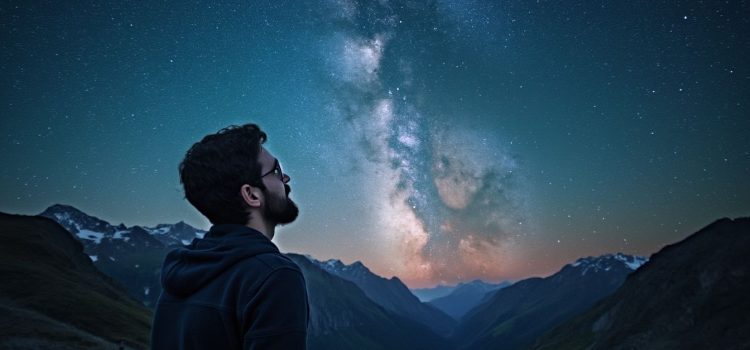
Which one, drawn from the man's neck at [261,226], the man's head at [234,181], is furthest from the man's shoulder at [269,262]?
the man's head at [234,181]

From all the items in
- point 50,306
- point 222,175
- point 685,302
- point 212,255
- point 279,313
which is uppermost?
point 50,306

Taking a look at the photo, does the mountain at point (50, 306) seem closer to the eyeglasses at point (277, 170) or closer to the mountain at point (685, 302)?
the eyeglasses at point (277, 170)

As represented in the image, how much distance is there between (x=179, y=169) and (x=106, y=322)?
8150cm

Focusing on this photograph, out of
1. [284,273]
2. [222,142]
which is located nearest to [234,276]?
[284,273]

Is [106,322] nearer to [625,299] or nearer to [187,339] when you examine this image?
[187,339]

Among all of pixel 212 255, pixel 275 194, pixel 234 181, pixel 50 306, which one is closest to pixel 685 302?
pixel 275 194

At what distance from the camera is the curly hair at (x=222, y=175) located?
368 centimetres

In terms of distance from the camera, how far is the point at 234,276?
2.87 m

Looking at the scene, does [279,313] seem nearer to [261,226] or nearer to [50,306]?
[261,226]

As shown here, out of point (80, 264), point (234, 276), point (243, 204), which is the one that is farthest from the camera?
point (80, 264)

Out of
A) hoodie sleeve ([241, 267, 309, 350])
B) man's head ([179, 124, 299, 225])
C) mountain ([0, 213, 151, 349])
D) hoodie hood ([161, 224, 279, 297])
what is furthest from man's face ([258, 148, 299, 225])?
mountain ([0, 213, 151, 349])

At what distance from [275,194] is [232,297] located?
122 cm

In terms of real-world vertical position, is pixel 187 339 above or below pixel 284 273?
below

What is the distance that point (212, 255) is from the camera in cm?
307
